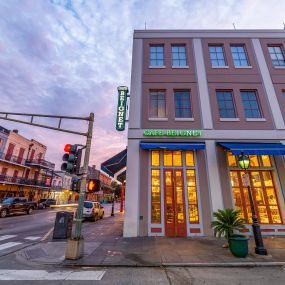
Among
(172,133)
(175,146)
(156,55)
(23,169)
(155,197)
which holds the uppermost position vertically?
(156,55)

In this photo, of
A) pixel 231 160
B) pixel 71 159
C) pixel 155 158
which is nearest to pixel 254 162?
pixel 231 160

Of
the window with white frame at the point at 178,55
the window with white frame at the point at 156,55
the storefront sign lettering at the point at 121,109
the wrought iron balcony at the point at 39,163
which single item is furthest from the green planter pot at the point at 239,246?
the wrought iron balcony at the point at 39,163

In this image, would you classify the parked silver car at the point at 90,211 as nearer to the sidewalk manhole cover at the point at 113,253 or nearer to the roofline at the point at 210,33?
the sidewalk manhole cover at the point at 113,253

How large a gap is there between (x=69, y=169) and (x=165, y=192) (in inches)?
227

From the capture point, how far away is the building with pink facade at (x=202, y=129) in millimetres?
10109

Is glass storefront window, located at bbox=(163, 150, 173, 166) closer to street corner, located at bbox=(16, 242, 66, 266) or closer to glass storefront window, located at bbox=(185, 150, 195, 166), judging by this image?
glass storefront window, located at bbox=(185, 150, 195, 166)

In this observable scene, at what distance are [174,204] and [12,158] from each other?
32.4 meters

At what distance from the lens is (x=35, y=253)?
23.1 feet

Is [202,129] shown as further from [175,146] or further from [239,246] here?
[239,246]

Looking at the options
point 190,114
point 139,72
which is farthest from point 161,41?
point 190,114

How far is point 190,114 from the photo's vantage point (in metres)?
12.0

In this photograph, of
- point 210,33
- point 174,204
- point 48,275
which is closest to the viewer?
point 48,275

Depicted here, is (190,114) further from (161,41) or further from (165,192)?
(161,41)

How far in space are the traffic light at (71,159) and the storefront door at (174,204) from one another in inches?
216
